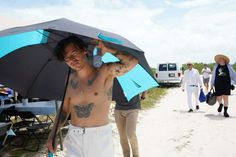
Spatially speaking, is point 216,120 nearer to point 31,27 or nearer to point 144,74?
point 144,74

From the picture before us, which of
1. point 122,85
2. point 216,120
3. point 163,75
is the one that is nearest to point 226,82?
point 216,120

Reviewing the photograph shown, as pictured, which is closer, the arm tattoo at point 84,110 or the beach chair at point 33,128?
the arm tattoo at point 84,110

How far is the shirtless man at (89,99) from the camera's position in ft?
9.55

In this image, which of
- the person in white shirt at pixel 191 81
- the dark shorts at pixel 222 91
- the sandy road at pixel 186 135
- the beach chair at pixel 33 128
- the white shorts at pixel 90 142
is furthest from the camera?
the person in white shirt at pixel 191 81

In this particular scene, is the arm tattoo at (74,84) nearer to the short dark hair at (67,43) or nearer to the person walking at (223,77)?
the short dark hair at (67,43)

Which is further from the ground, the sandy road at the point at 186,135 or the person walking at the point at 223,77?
the person walking at the point at 223,77

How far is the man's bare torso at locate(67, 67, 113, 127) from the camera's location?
297 centimetres

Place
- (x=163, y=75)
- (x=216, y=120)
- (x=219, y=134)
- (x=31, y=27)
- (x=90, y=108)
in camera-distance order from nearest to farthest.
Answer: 1. (x=31, y=27)
2. (x=90, y=108)
3. (x=219, y=134)
4. (x=216, y=120)
5. (x=163, y=75)

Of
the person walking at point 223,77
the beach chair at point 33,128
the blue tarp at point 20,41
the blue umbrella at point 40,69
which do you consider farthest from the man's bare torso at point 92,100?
the person walking at point 223,77

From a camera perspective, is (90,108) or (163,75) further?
(163,75)

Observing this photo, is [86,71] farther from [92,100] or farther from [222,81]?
[222,81]

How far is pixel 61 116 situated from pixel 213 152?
165 inches

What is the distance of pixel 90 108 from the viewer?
2973 millimetres

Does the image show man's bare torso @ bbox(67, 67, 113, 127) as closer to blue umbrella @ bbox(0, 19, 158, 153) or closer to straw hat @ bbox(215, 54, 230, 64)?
blue umbrella @ bbox(0, 19, 158, 153)
